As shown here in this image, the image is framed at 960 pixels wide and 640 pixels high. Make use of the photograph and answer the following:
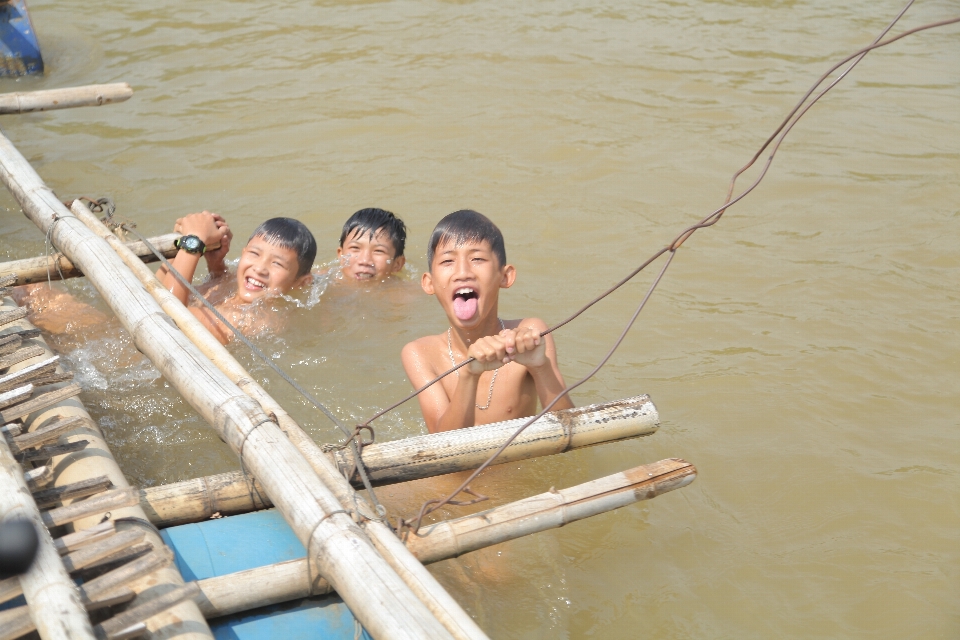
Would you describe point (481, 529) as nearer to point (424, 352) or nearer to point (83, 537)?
point (83, 537)

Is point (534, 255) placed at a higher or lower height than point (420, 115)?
lower

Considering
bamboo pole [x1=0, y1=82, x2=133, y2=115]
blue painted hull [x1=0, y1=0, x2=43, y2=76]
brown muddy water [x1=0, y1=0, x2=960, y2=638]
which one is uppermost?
blue painted hull [x1=0, y1=0, x2=43, y2=76]

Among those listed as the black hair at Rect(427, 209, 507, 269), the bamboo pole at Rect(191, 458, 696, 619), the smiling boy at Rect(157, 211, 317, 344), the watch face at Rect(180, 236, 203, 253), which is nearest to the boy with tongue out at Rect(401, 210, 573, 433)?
the black hair at Rect(427, 209, 507, 269)

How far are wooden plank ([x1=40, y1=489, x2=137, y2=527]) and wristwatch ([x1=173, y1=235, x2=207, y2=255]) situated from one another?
2.17 meters

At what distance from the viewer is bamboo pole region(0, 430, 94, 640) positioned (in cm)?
195

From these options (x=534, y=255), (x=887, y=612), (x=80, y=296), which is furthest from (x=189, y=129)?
(x=887, y=612)

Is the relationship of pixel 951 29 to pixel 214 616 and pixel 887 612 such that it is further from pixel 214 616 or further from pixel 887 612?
pixel 214 616

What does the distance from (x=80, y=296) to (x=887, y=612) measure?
4230 mm

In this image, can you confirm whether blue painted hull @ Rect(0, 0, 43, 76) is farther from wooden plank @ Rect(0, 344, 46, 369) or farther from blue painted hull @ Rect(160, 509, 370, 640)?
blue painted hull @ Rect(160, 509, 370, 640)

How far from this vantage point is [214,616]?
7.54 feet

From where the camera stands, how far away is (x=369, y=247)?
5047 mm

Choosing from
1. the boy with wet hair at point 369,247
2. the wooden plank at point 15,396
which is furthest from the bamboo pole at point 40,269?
the wooden plank at point 15,396

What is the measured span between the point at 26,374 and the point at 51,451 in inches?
15.2

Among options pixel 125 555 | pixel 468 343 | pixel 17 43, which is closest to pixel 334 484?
pixel 125 555
